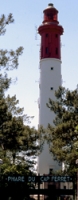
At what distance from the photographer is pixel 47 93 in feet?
120

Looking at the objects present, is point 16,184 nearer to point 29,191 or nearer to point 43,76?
point 29,191

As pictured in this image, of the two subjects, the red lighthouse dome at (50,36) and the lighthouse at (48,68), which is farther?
the red lighthouse dome at (50,36)

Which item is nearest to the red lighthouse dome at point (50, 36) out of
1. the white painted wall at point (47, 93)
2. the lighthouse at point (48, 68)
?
the lighthouse at point (48, 68)

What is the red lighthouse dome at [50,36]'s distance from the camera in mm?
37750

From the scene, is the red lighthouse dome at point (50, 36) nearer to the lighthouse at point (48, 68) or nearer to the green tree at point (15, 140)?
the lighthouse at point (48, 68)

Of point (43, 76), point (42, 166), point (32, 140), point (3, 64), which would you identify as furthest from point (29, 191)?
point (43, 76)

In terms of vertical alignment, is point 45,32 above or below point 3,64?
above

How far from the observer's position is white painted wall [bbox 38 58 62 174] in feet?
114

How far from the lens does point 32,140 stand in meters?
30.0

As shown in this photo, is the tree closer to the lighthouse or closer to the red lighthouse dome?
the lighthouse

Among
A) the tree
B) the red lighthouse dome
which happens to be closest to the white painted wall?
the red lighthouse dome

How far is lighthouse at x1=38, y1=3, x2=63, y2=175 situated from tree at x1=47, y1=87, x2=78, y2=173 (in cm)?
494

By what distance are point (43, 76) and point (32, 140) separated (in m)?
9.41

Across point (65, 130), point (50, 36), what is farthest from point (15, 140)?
point (50, 36)
